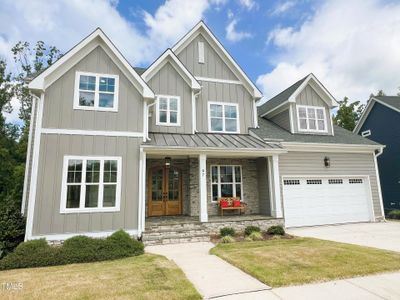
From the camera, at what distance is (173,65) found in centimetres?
1168

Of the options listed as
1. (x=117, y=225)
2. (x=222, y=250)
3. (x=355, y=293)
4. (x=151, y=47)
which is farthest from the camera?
(x=151, y=47)

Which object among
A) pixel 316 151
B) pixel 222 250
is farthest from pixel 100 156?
pixel 316 151

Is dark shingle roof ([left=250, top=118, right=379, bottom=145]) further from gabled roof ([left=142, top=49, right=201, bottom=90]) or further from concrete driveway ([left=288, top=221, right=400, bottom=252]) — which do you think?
concrete driveway ([left=288, top=221, right=400, bottom=252])

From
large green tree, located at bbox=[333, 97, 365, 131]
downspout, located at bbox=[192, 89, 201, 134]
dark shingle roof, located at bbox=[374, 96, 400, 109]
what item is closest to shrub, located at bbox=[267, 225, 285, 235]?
downspout, located at bbox=[192, 89, 201, 134]

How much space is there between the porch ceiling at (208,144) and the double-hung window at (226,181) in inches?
62.3

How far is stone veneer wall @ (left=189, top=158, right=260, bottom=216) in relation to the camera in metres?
11.3

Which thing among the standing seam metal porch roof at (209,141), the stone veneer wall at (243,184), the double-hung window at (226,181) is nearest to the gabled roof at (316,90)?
the standing seam metal porch roof at (209,141)

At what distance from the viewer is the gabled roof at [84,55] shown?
8.36 m

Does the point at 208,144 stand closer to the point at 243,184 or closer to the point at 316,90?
the point at 243,184

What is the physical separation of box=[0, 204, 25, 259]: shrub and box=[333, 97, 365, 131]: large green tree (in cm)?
2755

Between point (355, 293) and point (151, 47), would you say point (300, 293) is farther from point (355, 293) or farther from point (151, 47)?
point (151, 47)

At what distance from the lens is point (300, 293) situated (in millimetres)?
4117

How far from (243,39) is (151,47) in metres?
6.24

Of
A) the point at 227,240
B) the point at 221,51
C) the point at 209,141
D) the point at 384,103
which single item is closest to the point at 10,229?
the point at 227,240
